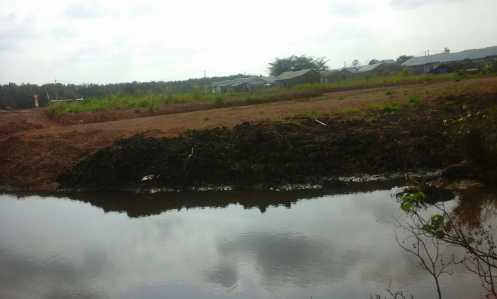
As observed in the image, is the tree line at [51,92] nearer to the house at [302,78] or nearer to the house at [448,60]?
the house at [302,78]

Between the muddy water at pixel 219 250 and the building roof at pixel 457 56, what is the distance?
3695 centimetres

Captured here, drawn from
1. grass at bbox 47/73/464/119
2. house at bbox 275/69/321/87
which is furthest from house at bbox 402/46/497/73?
grass at bbox 47/73/464/119

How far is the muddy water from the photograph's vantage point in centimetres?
682

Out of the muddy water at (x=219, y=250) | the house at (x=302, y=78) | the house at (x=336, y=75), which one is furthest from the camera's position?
the house at (x=336, y=75)

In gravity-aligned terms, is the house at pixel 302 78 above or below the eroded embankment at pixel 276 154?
above

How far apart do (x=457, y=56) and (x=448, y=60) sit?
4.28 ft

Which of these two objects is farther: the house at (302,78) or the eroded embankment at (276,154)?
the house at (302,78)

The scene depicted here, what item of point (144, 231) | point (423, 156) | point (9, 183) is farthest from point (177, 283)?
point (9, 183)

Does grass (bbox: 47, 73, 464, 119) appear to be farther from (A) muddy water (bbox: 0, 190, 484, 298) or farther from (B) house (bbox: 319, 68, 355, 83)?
(B) house (bbox: 319, 68, 355, 83)

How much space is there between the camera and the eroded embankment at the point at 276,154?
12688 millimetres

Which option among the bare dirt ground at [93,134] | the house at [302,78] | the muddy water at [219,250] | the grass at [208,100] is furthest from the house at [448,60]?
the muddy water at [219,250]

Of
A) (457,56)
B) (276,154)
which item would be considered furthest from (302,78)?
(276,154)

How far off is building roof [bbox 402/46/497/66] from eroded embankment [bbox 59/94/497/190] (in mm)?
30224

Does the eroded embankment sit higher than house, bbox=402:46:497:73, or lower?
lower
